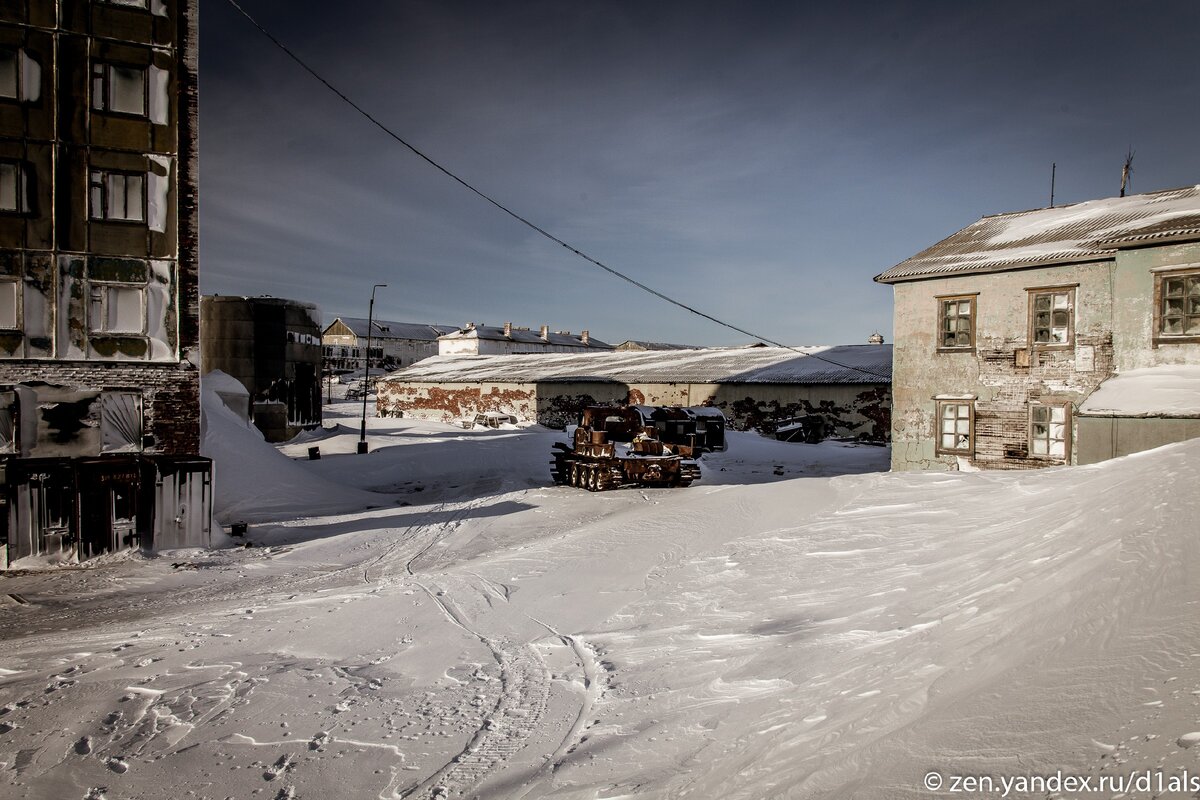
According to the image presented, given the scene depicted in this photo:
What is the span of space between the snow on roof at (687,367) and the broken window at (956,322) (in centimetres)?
993

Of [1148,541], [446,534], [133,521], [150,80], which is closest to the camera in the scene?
[1148,541]

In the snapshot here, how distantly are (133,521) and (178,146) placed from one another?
7568 mm

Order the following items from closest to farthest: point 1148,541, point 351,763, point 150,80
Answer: point 351,763 → point 1148,541 → point 150,80

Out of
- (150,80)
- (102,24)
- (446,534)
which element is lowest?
(446,534)

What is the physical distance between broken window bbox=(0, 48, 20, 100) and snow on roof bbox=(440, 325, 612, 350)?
6029 centimetres

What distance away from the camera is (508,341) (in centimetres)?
7744

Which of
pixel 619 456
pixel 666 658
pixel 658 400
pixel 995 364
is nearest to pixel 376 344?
pixel 658 400

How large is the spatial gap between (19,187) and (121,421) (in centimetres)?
457

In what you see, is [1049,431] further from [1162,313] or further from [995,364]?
[1162,313]

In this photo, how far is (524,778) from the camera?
4074 mm

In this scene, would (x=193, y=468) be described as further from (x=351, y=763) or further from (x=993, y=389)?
(x=993, y=389)

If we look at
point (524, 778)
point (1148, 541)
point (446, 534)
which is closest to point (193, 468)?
point (446, 534)

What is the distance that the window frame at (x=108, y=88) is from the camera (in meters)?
12.7

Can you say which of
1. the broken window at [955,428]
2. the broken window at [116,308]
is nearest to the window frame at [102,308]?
the broken window at [116,308]
